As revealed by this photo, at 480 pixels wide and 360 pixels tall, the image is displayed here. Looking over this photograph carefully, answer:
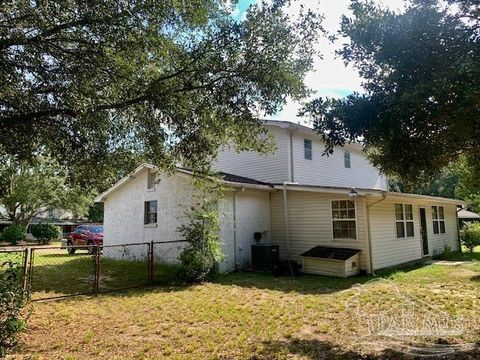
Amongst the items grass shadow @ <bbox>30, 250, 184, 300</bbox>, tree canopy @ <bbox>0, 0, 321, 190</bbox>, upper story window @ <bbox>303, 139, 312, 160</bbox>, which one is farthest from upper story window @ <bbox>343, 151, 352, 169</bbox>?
tree canopy @ <bbox>0, 0, 321, 190</bbox>

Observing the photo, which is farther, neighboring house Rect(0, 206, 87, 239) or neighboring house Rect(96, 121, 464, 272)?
neighboring house Rect(0, 206, 87, 239)

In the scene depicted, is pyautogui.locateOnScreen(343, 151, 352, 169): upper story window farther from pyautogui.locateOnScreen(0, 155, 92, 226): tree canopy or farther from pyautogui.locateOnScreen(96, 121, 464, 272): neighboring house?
pyautogui.locateOnScreen(0, 155, 92, 226): tree canopy

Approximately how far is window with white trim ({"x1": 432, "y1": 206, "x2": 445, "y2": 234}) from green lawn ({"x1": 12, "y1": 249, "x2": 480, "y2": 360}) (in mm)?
8092

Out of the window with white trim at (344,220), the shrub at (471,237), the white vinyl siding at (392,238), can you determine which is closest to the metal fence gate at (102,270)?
the window with white trim at (344,220)

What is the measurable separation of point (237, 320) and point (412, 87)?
525cm

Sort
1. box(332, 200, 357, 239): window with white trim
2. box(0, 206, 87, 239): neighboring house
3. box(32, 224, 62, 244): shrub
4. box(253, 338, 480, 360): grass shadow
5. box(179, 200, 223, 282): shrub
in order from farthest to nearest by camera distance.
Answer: box(0, 206, 87, 239): neighboring house, box(32, 224, 62, 244): shrub, box(332, 200, 357, 239): window with white trim, box(179, 200, 223, 282): shrub, box(253, 338, 480, 360): grass shadow

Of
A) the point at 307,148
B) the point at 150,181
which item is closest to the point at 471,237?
the point at 307,148

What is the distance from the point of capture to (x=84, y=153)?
318 inches

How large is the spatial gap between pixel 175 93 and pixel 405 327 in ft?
19.6

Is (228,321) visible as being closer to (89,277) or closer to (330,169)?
(89,277)

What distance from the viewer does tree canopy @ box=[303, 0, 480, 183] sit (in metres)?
4.21

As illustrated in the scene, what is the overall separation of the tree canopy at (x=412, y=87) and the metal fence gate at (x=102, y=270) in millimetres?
7416

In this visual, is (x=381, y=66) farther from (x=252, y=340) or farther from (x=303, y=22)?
(x=252, y=340)

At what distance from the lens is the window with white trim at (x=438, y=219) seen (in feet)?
62.8
